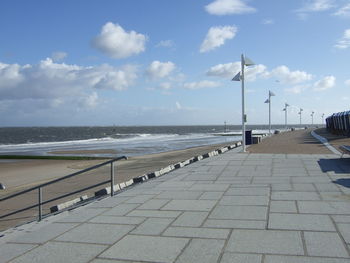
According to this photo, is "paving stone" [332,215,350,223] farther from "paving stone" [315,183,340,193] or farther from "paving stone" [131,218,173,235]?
"paving stone" [131,218,173,235]

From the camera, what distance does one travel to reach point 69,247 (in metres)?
4.41

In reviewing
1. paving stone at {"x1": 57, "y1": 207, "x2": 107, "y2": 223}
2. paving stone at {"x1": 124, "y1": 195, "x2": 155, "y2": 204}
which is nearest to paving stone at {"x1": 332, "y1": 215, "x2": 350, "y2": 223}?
paving stone at {"x1": 124, "y1": 195, "x2": 155, "y2": 204}

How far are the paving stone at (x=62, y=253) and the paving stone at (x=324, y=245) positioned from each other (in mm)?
2250

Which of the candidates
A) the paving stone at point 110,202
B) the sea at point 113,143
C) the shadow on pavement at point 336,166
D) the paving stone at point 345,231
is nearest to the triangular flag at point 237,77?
the shadow on pavement at point 336,166

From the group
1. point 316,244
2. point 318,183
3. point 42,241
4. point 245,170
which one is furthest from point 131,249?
point 245,170

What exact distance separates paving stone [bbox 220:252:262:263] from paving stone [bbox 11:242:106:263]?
1361 millimetres

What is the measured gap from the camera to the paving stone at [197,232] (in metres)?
4.66

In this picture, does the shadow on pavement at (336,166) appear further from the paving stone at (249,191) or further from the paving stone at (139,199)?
the paving stone at (139,199)

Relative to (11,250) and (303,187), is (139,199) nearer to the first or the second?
(11,250)

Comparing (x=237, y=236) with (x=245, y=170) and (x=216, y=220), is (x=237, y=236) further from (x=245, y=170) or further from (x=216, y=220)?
(x=245, y=170)

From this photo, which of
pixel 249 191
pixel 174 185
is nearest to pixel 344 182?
pixel 249 191

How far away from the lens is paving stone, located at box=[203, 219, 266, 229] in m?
5.00

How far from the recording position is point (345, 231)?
463 cm

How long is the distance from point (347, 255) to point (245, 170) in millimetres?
6677
